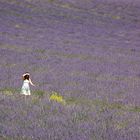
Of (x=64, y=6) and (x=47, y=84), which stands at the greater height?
(x=64, y=6)

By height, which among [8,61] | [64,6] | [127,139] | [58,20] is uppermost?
[64,6]

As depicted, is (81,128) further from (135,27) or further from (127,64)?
(135,27)

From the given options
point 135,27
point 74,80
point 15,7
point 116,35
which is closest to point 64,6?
point 15,7

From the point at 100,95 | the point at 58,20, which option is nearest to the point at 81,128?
the point at 100,95

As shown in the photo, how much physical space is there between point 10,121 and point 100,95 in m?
6.36

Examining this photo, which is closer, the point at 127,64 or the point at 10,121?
the point at 10,121

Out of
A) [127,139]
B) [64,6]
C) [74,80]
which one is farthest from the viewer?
[64,6]

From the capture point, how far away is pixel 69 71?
19.8m

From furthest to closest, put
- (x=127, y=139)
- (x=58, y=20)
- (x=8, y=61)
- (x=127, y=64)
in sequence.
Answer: (x=58, y=20)
(x=127, y=64)
(x=8, y=61)
(x=127, y=139)

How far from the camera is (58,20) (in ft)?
150

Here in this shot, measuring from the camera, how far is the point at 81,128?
28.1 ft

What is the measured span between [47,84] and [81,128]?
7813 millimetres

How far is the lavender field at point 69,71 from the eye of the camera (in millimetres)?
8719

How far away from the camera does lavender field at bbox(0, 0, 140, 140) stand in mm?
8719
